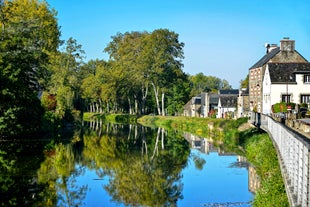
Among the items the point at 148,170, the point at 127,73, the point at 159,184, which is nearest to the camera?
the point at 159,184

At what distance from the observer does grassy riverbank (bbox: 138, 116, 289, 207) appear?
1683 centimetres

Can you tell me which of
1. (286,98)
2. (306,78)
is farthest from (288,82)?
(306,78)

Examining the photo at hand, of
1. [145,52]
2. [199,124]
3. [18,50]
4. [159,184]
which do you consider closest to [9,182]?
[159,184]

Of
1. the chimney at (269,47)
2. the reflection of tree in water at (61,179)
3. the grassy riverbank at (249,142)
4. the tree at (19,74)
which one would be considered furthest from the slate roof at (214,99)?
the reflection of tree in water at (61,179)

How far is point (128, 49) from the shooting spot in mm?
87312

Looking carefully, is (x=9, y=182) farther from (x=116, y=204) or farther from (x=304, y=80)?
(x=304, y=80)

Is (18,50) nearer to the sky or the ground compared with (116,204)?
nearer to the sky

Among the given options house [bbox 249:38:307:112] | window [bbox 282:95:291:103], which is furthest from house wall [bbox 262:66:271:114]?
house [bbox 249:38:307:112]

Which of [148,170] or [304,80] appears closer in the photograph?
[148,170]

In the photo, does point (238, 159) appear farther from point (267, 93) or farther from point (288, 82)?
point (267, 93)

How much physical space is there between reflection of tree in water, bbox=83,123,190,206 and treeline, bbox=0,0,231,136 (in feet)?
23.3

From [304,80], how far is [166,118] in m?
31.6

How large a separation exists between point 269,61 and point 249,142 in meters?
22.5

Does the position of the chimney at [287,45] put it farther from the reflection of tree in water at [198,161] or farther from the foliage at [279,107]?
the reflection of tree in water at [198,161]
